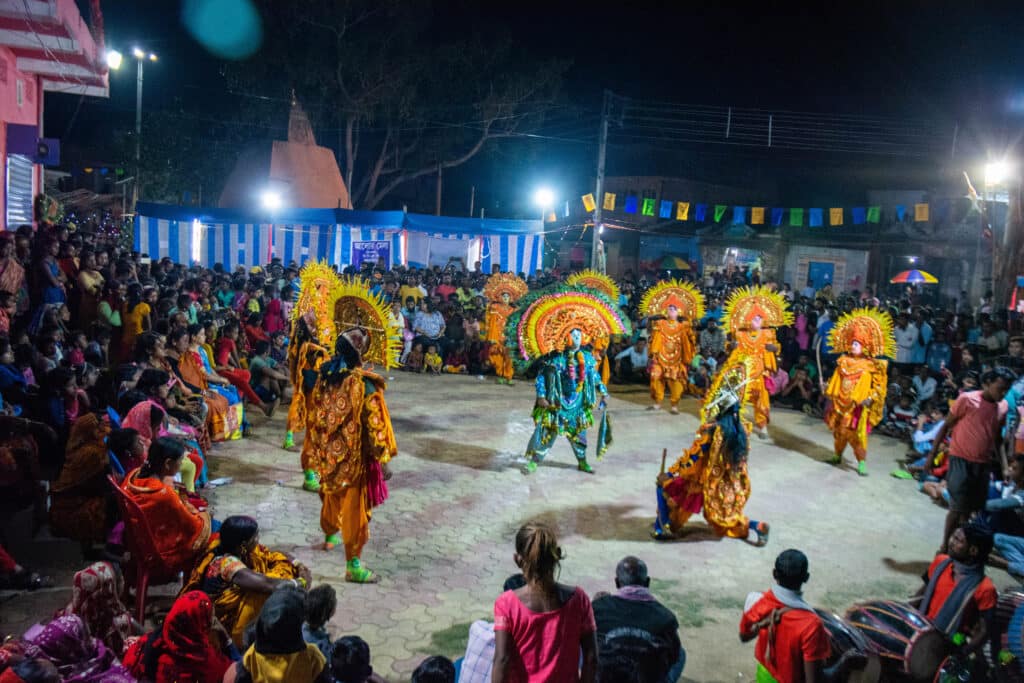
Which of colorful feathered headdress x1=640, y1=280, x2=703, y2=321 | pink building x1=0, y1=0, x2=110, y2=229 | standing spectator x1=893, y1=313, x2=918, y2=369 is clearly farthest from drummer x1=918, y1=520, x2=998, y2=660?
pink building x1=0, y1=0, x2=110, y2=229

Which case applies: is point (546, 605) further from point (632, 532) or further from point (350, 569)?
point (632, 532)

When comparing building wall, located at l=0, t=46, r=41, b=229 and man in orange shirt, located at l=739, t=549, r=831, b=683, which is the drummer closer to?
man in orange shirt, located at l=739, t=549, r=831, b=683

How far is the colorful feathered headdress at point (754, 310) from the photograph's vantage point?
10750mm

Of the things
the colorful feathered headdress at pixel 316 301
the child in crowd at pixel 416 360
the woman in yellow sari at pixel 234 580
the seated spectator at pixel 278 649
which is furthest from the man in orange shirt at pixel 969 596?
the child in crowd at pixel 416 360

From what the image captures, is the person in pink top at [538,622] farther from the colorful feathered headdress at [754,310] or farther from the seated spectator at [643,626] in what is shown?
the colorful feathered headdress at [754,310]

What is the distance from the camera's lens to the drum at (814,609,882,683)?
352 cm

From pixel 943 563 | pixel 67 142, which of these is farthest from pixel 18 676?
pixel 67 142

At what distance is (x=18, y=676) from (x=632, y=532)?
17.5ft

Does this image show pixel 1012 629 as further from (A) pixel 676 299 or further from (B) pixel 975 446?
(A) pixel 676 299

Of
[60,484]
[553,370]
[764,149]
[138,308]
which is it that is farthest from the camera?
[764,149]

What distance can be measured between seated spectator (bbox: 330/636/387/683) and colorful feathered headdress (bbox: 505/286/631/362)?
5611mm

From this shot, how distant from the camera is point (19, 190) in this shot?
13930 mm

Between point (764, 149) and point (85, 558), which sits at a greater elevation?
point (764, 149)

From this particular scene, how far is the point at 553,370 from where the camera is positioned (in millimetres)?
8891
